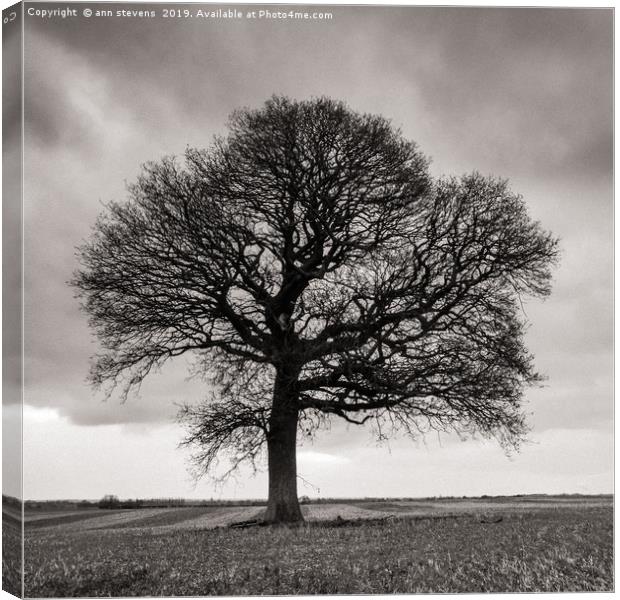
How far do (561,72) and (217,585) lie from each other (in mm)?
9547

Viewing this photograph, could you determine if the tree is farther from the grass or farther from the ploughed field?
the grass

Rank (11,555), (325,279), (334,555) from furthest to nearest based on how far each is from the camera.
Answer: (325,279) → (334,555) → (11,555)

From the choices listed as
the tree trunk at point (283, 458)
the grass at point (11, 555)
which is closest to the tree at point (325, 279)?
the tree trunk at point (283, 458)

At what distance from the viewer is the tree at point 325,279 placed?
1470 centimetres

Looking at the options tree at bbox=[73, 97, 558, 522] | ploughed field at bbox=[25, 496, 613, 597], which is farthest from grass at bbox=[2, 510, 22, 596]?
tree at bbox=[73, 97, 558, 522]

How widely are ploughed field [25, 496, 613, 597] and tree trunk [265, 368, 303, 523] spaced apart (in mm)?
1268

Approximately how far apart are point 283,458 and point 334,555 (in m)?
4.43

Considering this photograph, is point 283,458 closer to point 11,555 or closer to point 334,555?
point 334,555

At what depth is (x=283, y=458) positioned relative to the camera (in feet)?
52.1

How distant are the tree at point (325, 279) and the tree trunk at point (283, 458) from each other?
0.10 feet

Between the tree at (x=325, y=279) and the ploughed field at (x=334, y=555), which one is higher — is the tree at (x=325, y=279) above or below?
above

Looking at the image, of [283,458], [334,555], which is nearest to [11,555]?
[334,555]

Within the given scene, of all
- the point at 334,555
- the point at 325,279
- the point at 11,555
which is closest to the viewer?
the point at 11,555

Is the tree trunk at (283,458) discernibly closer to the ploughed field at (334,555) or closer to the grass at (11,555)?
the ploughed field at (334,555)
